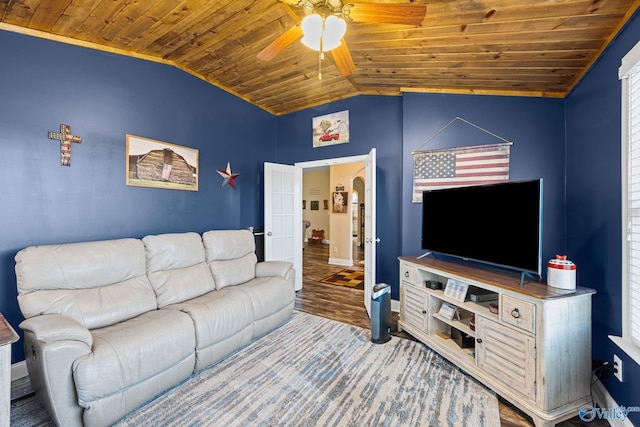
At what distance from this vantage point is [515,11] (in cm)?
176

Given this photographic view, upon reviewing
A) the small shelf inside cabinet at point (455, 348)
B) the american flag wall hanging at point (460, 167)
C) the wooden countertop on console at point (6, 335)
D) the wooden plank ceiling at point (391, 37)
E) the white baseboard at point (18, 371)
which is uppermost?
the wooden plank ceiling at point (391, 37)

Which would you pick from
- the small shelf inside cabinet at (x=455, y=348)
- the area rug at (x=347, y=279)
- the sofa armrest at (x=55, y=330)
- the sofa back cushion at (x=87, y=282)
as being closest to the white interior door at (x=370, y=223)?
the small shelf inside cabinet at (x=455, y=348)

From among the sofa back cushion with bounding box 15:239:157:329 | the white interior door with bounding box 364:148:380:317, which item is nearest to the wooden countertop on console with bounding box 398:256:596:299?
the white interior door with bounding box 364:148:380:317

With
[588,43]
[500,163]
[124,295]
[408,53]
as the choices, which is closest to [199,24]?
[408,53]

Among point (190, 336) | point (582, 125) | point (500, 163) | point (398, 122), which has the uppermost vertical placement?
point (398, 122)

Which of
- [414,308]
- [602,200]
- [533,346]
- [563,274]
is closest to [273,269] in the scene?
[414,308]

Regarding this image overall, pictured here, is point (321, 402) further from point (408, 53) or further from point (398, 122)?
point (398, 122)

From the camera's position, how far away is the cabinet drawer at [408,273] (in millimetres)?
2715

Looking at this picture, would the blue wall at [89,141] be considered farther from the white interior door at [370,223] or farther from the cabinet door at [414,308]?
the cabinet door at [414,308]

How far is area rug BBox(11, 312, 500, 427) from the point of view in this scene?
5.54 feet

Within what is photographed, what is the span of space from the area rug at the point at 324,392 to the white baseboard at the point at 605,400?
619 mm

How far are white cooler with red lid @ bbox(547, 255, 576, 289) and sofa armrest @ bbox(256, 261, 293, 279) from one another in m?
2.45

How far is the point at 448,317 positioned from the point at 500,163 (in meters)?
1.72

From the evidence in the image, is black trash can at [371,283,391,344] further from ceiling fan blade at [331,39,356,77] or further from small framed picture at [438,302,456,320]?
ceiling fan blade at [331,39,356,77]
